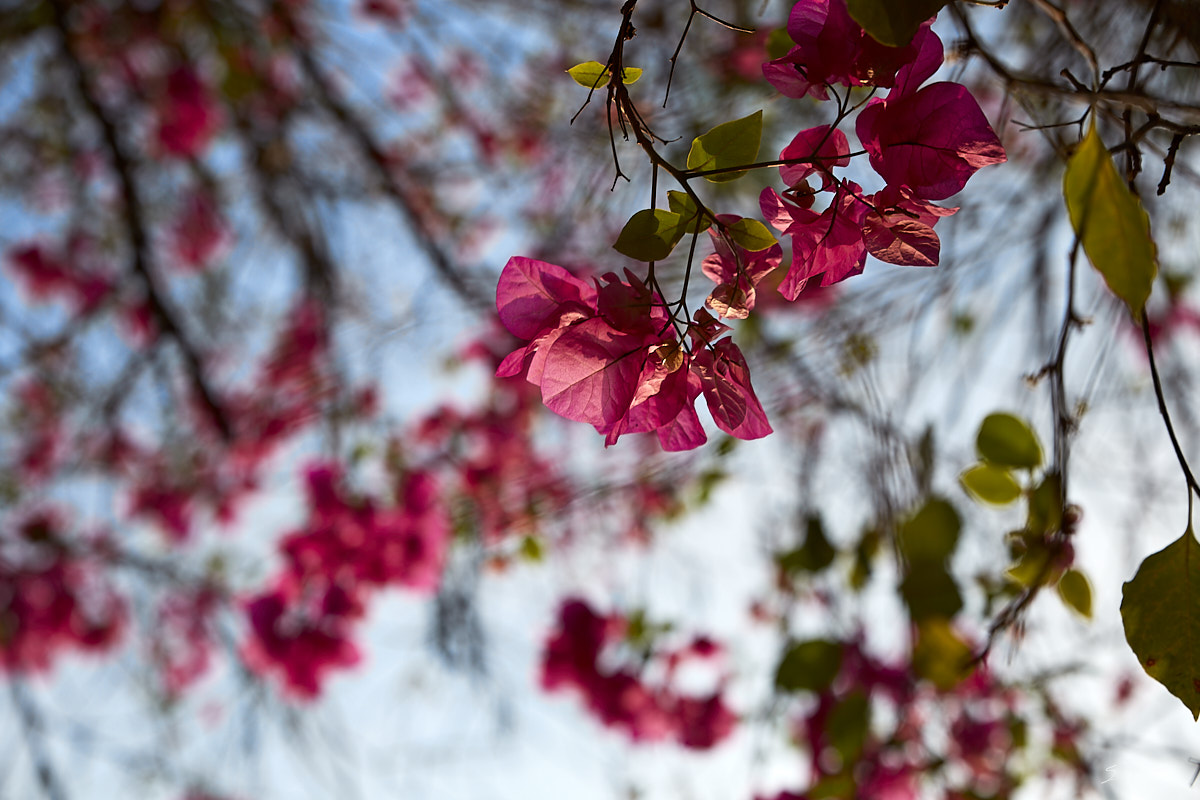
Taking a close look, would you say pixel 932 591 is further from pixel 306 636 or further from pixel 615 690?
pixel 306 636

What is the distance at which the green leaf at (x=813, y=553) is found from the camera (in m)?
0.94

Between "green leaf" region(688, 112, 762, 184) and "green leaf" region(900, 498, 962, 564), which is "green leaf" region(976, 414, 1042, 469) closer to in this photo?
"green leaf" region(900, 498, 962, 564)

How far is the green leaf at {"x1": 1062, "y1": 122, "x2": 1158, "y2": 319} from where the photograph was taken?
11.9 inches

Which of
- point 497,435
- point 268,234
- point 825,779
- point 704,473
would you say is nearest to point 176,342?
point 268,234

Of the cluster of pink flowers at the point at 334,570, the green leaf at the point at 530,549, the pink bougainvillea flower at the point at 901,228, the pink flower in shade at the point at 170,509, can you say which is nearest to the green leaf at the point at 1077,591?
the pink bougainvillea flower at the point at 901,228

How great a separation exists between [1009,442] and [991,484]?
4cm

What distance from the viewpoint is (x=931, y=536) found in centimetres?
69

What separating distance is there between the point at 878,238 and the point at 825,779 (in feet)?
2.22

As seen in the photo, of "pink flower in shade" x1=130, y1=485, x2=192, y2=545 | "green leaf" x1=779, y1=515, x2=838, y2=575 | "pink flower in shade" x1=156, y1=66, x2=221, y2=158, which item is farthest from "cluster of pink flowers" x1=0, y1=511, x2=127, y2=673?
"green leaf" x1=779, y1=515, x2=838, y2=575

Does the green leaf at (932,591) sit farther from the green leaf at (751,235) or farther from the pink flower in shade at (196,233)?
the pink flower in shade at (196,233)

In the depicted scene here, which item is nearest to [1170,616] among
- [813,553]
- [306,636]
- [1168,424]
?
[1168,424]

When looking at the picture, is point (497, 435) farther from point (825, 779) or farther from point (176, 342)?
point (825, 779)

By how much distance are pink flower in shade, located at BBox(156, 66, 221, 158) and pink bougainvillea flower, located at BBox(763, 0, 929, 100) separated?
2.55m

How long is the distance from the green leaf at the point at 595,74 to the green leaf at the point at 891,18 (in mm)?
133
